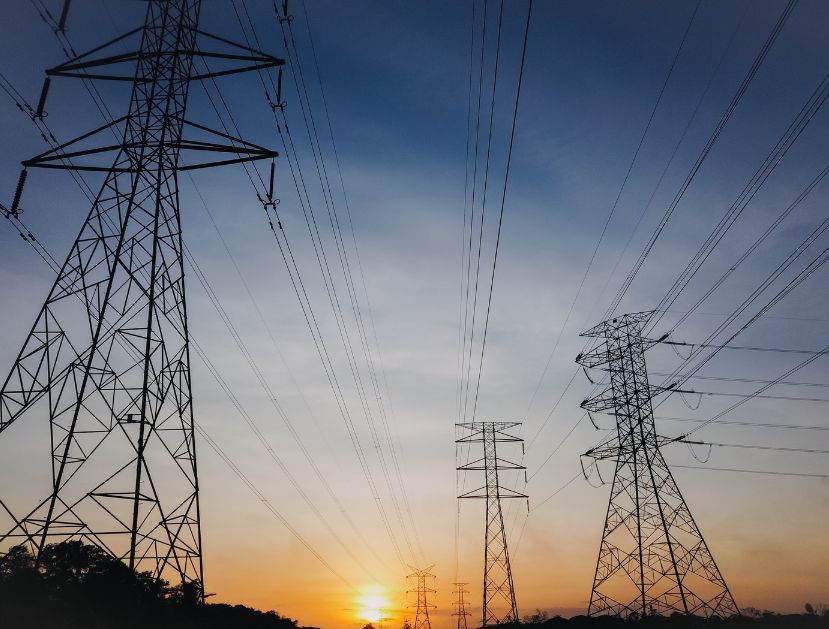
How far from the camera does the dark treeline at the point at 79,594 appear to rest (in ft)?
50.0

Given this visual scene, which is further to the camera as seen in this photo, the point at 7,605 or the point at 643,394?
the point at 643,394

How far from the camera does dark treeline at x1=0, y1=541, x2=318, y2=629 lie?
1523 cm

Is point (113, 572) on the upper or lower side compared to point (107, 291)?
lower

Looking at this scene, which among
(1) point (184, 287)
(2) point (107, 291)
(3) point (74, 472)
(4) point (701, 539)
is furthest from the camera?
(4) point (701, 539)

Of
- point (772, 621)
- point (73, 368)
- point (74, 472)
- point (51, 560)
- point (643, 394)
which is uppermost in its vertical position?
point (643, 394)

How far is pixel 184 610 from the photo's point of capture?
1900cm

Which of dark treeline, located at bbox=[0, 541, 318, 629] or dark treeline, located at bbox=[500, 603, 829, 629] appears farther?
dark treeline, located at bbox=[500, 603, 829, 629]

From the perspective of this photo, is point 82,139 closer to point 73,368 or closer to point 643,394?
point 73,368

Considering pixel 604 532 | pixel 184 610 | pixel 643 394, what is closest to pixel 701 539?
pixel 604 532

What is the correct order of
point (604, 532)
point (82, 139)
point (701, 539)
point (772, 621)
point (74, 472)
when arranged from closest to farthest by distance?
point (74, 472), point (82, 139), point (701, 539), point (604, 532), point (772, 621)

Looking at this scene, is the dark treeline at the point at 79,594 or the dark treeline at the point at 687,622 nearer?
the dark treeline at the point at 79,594

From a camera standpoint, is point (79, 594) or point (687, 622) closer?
point (79, 594)

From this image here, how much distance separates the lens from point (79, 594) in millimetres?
16750

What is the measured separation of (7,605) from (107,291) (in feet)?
28.5
